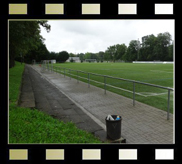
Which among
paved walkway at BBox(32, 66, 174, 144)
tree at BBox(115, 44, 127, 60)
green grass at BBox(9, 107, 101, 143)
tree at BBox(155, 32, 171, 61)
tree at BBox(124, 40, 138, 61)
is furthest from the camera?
tree at BBox(115, 44, 127, 60)

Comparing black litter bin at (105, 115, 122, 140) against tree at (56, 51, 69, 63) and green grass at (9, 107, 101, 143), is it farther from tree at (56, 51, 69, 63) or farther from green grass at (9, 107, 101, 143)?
tree at (56, 51, 69, 63)

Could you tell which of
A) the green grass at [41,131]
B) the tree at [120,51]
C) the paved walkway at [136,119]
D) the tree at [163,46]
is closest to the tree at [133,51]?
the tree at [120,51]

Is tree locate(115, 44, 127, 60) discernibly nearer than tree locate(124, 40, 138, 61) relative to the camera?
No

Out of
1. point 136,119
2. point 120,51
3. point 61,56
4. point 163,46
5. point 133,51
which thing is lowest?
point 136,119

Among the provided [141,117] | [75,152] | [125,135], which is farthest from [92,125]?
[75,152]

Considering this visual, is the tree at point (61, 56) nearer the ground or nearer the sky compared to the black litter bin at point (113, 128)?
nearer the sky

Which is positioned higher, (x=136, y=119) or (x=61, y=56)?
(x=61, y=56)

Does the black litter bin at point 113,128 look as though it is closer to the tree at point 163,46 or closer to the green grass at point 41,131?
the green grass at point 41,131

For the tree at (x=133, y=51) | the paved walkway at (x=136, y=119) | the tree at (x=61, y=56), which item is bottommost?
the paved walkway at (x=136, y=119)

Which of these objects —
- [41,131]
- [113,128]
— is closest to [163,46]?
[113,128]

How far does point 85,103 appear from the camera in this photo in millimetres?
7531

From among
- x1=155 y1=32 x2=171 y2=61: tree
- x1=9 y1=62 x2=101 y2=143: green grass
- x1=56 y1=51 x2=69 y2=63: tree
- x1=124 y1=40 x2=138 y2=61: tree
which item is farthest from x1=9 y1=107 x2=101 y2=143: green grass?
x1=124 y1=40 x2=138 y2=61: tree

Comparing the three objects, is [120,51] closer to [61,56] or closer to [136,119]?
[61,56]

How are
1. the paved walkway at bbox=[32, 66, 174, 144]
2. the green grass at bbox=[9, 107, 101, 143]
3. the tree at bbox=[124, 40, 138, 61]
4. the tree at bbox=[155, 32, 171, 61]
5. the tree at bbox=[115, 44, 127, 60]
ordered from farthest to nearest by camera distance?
the tree at bbox=[115, 44, 127, 60] < the tree at bbox=[124, 40, 138, 61] < the tree at bbox=[155, 32, 171, 61] < the paved walkway at bbox=[32, 66, 174, 144] < the green grass at bbox=[9, 107, 101, 143]
